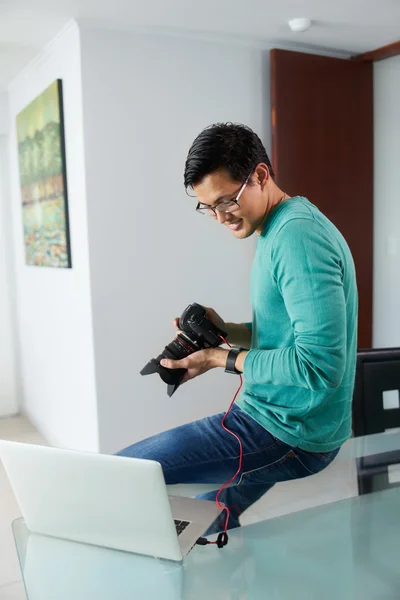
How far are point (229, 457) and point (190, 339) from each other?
0.29 m

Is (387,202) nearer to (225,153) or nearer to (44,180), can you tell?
(44,180)

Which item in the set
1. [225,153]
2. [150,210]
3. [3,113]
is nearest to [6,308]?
[3,113]

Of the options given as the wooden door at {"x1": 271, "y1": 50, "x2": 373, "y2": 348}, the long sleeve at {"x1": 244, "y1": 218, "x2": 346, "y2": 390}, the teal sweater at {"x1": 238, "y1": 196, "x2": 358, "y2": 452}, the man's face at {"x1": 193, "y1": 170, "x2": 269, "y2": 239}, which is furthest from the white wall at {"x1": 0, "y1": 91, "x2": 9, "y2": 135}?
the long sleeve at {"x1": 244, "y1": 218, "x2": 346, "y2": 390}

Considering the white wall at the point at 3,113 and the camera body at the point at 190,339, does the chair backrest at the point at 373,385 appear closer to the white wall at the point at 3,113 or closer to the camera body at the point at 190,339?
the camera body at the point at 190,339

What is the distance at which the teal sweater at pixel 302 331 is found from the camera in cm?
115

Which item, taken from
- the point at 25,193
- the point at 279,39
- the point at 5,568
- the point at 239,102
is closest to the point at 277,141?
the point at 239,102

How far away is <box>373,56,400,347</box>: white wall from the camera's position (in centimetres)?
344

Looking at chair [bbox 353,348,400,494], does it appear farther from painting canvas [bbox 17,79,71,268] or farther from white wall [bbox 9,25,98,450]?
painting canvas [bbox 17,79,71,268]

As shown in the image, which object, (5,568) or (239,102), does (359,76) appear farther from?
(5,568)

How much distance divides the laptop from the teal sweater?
0.29m

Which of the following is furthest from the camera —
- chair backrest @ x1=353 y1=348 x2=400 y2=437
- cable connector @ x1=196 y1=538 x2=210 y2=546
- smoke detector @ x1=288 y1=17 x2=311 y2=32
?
smoke detector @ x1=288 y1=17 x2=311 y2=32

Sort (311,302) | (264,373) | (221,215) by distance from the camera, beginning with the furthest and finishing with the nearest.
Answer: (221,215)
(264,373)
(311,302)

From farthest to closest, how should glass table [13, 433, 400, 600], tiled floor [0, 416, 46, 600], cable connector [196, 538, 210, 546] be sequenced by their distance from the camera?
tiled floor [0, 416, 46, 600] < cable connector [196, 538, 210, 546] < glass table [13, 433, 400, 600]

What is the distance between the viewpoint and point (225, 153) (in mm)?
1272
